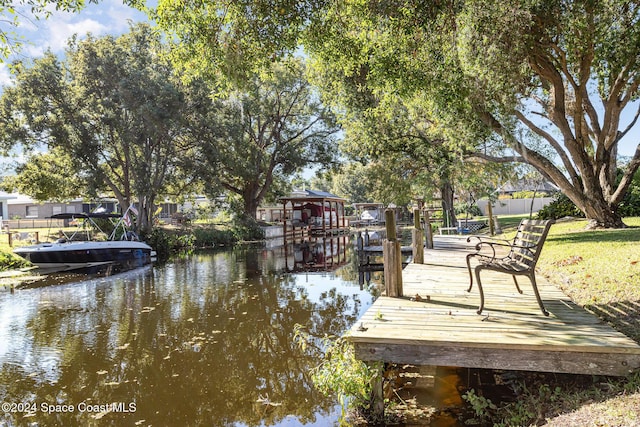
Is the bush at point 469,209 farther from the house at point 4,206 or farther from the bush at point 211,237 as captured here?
the house at point 4,206

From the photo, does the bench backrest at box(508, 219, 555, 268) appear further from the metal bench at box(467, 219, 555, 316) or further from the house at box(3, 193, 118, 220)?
the house at box(3, 193, 118, 220)

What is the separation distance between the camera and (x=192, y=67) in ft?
24.4

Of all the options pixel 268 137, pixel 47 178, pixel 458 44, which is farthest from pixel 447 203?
pixel 47 178

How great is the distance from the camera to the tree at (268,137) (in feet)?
89.7

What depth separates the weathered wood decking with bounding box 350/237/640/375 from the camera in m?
3.56

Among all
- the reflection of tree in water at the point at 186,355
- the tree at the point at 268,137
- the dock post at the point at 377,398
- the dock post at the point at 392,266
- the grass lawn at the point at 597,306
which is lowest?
the reflection of tree in water at the point at 186,355

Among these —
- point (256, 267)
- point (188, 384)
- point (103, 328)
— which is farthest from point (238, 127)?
point (188, 384)

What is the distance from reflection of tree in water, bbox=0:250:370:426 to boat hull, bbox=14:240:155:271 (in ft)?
20.7

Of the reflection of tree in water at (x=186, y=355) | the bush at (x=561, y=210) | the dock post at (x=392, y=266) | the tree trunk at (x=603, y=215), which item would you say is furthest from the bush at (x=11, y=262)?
the bush at (x=561, y=210)

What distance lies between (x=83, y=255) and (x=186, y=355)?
515 inches

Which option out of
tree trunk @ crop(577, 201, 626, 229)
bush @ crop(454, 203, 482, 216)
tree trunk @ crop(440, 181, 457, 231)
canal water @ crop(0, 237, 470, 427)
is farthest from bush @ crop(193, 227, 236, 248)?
tree trunk @ crop(577, 201, 626, 229)

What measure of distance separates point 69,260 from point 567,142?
60.7ft

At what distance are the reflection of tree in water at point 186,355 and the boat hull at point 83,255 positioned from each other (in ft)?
20.7

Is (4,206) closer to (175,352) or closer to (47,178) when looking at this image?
(47,178)
